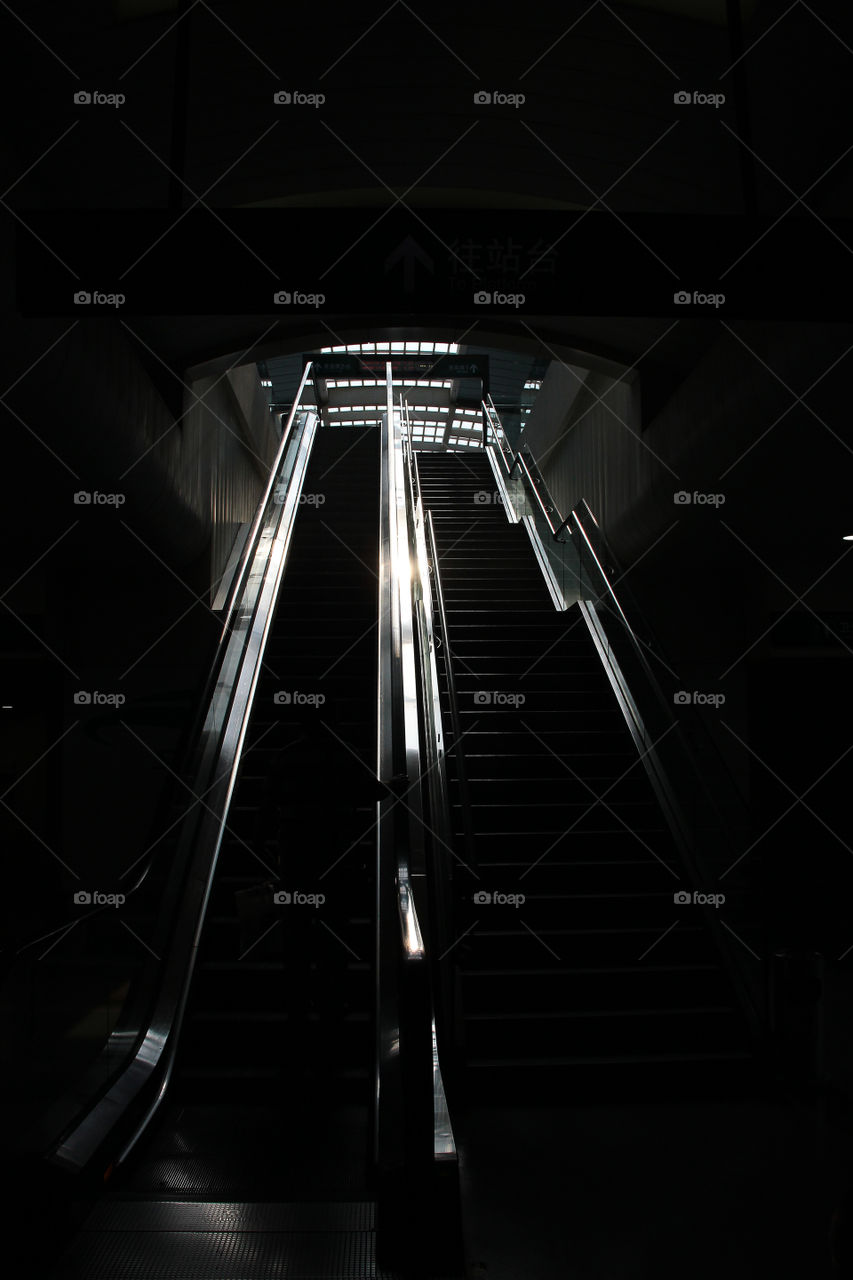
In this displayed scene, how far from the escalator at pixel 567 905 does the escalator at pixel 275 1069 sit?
0.62m

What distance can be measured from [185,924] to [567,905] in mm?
1962

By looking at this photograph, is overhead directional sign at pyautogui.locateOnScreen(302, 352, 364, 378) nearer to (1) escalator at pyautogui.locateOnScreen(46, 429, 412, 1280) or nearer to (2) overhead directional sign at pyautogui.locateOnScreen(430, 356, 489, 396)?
(2) overhead directional sign at pyautogui.locateOnScreen(430, 356, 489, 396)

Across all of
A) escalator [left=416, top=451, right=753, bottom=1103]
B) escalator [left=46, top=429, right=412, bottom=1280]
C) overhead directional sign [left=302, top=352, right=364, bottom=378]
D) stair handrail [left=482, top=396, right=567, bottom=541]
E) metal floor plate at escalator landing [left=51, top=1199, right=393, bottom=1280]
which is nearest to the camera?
metal floor plate at escalator landing [left=51, top=1199, right=393, bottom=1280]

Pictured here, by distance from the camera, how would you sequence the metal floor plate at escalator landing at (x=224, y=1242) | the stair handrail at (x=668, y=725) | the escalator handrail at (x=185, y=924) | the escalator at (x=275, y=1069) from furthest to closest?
the stair handrail at (x=668, y=725)
the escalator handrail at (x=185, y=924)
the escalator at (x=275, y=1069)
the metal floor plate at escalator landing at (x=224, y=1242)

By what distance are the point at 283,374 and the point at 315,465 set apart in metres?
10.9

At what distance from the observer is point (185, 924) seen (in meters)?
4.21

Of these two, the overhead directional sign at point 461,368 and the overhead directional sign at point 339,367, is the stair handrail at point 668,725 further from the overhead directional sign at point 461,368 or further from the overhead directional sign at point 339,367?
the overhead directional sign at point 339,367

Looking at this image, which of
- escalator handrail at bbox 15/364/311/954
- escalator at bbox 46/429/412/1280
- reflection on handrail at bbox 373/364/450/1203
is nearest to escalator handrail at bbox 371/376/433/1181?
reflection on handrail at bbox 373/364/450/1203

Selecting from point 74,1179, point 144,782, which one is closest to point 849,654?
point 144,782

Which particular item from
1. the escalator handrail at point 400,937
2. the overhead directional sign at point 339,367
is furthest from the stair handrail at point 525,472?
the overhead directional sign at point 339,367

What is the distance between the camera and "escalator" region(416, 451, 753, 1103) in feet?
13.3

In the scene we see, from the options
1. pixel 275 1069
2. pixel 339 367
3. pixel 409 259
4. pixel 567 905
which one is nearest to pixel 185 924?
pixel 275 1069

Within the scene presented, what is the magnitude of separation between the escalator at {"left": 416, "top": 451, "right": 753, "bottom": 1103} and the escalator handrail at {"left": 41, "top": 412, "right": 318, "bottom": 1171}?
1.22 metres

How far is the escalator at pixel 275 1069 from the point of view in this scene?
2424 millimetres
